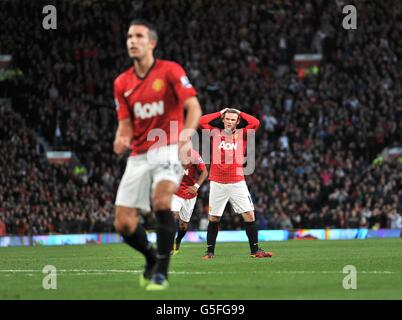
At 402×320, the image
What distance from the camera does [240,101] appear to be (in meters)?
40.9

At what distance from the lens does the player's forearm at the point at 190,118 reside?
1126 centimetres

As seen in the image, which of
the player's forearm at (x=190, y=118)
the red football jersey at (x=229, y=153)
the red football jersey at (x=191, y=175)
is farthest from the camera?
the red football jersey at (x=191, y=175)

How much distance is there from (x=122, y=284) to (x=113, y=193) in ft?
81.8

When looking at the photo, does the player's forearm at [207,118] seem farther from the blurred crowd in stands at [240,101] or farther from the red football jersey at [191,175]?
the blurred crowd in stands at [240,101]

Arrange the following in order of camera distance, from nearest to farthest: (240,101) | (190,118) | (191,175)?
(190,118), (191,175), (240,101)

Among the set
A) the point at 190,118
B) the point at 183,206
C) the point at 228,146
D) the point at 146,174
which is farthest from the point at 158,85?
the point at 183,206

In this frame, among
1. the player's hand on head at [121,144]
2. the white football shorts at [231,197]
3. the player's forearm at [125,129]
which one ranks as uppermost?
the player's forearm at [125,129]

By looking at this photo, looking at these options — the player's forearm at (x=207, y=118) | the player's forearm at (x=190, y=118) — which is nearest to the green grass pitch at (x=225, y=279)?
the player's forearm at (x=190, y=118)

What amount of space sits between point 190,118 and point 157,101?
496 millimetres

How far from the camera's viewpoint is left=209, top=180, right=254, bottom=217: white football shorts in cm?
1950

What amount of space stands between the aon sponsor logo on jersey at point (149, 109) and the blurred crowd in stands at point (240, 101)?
23.5 meters

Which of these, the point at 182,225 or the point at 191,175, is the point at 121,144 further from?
the point at 182,225
